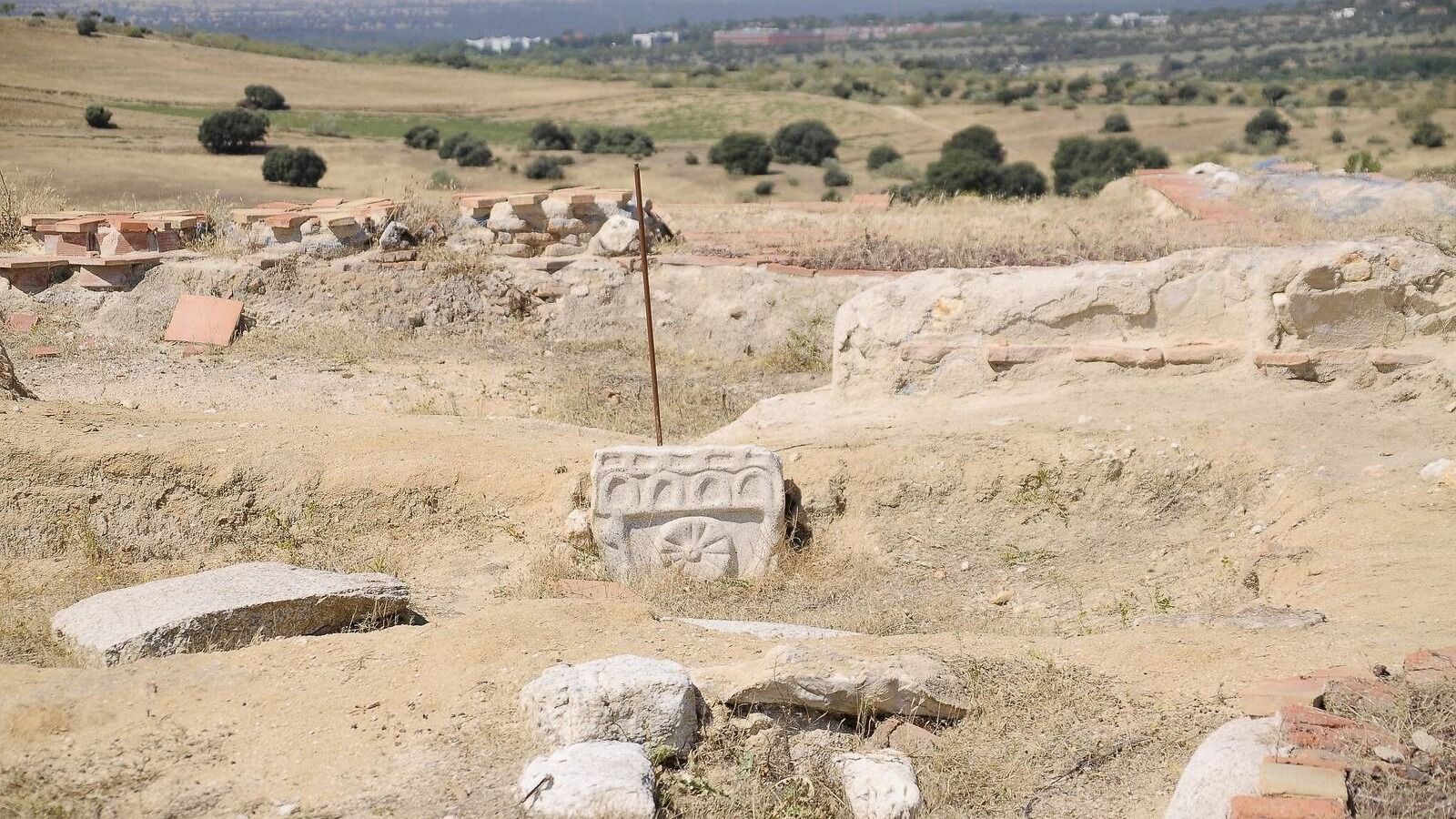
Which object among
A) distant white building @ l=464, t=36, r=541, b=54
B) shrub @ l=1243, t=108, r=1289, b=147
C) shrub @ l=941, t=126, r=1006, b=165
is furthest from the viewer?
distant white building @ l=464, t=36, r=541, b=54

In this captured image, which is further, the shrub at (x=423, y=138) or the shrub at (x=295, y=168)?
the shrub at (x=423, y=138)

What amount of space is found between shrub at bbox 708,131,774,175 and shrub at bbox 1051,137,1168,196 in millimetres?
6330

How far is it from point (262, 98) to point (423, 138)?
9018 mm

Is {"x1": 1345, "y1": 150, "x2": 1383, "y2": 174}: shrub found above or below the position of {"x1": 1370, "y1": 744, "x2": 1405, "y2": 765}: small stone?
below

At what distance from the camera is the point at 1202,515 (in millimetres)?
7008

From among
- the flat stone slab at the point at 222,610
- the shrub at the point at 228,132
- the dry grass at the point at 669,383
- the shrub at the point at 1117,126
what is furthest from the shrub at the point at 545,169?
the flat stone slab at the point at 222,610

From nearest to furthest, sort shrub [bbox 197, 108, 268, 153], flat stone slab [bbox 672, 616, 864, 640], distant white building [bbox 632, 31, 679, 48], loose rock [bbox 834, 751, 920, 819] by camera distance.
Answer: loose rock [bbox 834, 751, 920, 819] → flat stone slab [bbox 672, 616, 864, 640] → shrub [bbox 197, 108, 268, 153] → distant white building [bbox 632, 31, 679, 48]

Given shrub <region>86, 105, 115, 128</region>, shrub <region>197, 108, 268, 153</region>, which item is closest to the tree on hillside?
shrub <region>197, 108, 268, 153</region>

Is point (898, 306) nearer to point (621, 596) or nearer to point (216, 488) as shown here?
point (621, 596)

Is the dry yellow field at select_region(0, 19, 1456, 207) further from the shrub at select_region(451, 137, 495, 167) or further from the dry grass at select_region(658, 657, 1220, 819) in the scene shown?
the dry grass at select_region(658, 657, 1220, 819)

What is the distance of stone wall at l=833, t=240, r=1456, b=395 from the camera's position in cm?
788

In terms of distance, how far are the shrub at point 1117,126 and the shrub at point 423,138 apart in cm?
1838

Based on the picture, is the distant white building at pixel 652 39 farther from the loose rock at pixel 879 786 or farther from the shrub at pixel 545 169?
the loose rock at pixel 879 786

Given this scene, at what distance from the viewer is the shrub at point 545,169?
2847 cm
